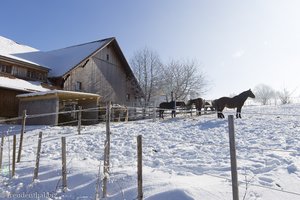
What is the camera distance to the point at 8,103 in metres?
17.3

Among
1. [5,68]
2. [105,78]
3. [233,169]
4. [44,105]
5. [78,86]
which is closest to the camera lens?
[233,169]

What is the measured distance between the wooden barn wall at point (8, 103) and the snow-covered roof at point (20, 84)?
0.53m

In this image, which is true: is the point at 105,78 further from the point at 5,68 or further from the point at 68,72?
the point at 5,68

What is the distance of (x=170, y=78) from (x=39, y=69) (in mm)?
19591

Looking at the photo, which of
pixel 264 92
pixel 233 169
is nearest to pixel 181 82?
pixel 233 169

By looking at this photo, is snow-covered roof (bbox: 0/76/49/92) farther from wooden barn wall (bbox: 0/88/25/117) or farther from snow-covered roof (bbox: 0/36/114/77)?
snow-covered roof (bbox: 0/36/114/77)

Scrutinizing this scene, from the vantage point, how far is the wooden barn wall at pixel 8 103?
17.1 metres

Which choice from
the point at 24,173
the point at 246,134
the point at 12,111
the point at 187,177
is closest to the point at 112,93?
the point at 12,111

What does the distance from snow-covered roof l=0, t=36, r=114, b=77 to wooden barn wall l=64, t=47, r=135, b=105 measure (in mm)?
767

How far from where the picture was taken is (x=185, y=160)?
20.8 feet

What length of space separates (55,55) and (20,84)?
8.96 meters

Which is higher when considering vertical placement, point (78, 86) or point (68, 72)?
point (68, 72)

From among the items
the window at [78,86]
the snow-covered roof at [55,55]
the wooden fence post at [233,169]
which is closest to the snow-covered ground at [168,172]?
the wooden fence post at [233,169]

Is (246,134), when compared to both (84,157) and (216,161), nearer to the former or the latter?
(216,161)
